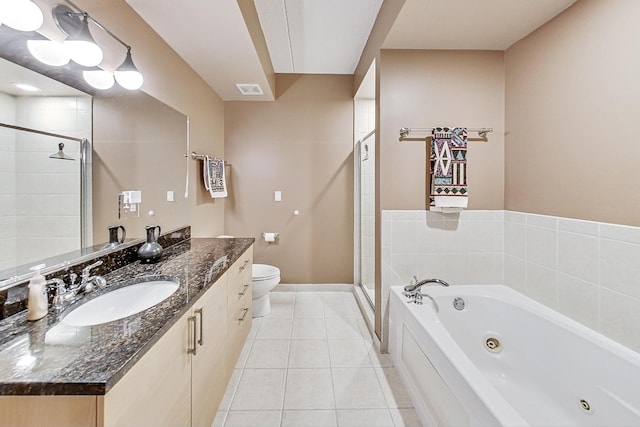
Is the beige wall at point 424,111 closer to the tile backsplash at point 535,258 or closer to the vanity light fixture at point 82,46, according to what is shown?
the tile backsplash at point 535,258

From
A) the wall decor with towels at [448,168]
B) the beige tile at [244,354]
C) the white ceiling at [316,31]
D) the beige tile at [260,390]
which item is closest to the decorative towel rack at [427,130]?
the wall decor with towels at [448,168]

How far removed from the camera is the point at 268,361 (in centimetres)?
202

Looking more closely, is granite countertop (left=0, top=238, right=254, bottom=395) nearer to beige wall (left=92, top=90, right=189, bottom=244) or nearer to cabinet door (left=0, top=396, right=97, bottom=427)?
cabinet door (left=0, top=396, right=97, bottom=427)

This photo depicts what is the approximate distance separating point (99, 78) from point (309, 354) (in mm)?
2117

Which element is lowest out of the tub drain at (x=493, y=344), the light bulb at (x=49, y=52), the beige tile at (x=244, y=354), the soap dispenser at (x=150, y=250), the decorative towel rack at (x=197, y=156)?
the beige tile at (x=244, y=354)

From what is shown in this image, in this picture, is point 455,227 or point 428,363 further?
point 455,227

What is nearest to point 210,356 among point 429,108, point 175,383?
point 175,383

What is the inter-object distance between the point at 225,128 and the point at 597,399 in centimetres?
357

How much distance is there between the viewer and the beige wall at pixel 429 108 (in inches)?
82.6

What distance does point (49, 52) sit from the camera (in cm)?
116

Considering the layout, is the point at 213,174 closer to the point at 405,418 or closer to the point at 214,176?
the point at 214,176

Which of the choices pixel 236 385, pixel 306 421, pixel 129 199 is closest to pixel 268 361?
pixel 236 385

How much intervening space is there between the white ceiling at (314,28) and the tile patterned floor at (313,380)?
7.42ft

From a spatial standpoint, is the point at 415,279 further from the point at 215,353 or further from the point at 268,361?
the point at 215,353
